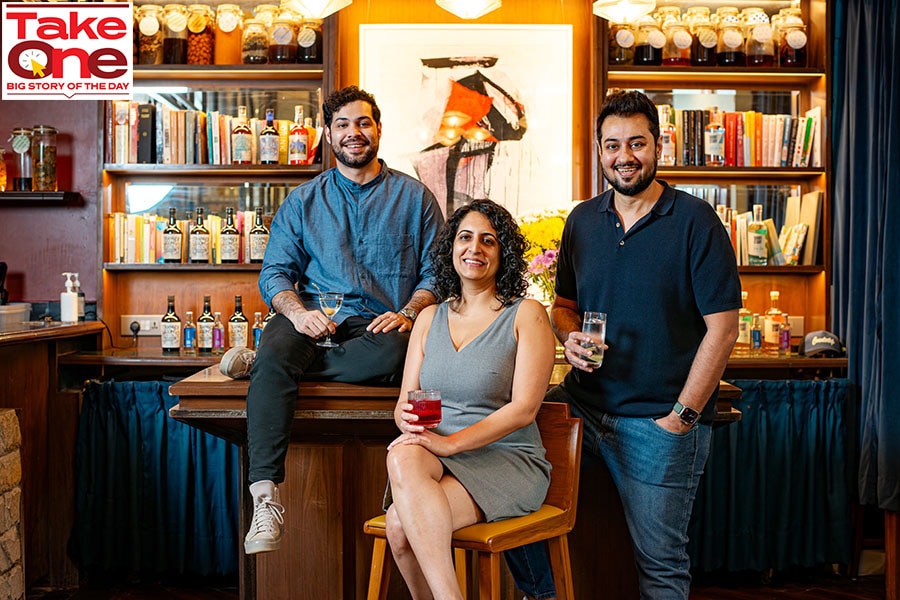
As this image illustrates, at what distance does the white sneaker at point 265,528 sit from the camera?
7.61ft

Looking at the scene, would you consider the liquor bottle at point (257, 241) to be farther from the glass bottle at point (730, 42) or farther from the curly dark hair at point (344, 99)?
the glass bottle at point (730, 42)

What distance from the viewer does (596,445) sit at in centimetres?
240

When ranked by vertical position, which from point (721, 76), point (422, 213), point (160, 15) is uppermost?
point (160, 15)

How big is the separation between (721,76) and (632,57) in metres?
0.43

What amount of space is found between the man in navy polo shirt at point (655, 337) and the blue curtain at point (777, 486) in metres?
1.49

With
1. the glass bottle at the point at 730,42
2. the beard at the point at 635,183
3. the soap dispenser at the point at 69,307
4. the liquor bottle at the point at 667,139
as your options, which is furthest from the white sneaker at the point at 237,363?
the glass bottle at the point at 730,42

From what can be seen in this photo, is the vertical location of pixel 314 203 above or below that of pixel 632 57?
below

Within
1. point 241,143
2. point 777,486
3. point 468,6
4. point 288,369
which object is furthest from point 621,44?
point 288,369

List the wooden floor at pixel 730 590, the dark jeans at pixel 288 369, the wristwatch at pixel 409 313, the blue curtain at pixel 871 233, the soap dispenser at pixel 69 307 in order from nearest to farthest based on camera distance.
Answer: the dark jeans at pixel 288 369 → the wristwatch at pixel 409 313 → the blue curtain at pixel 871 233 → the wooden floor at pixel 730 590 → the soap dispenser at pixel 69 307

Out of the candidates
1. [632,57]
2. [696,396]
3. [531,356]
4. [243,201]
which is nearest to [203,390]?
[531,356]

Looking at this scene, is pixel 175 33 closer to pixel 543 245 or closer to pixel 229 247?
pixel 229 247

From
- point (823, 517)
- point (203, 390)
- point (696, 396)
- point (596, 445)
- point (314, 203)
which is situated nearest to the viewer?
point (696, 396)

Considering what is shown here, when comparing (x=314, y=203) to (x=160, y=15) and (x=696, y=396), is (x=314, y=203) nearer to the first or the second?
(x=696, y=396)

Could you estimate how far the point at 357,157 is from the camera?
9.41 ft
